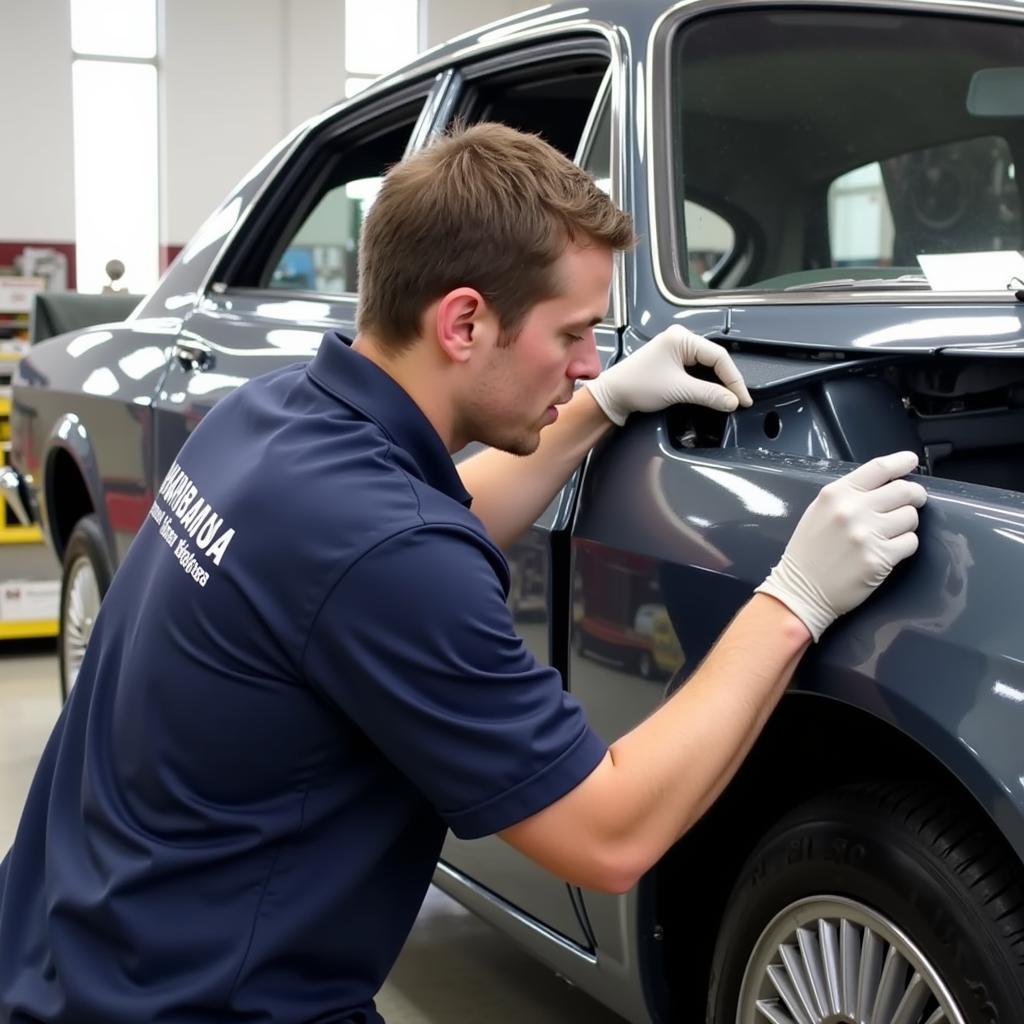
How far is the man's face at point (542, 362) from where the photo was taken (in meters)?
1.51

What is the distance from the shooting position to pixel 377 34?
13.3m

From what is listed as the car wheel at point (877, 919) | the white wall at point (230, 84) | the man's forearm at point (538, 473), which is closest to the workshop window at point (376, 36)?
the white wall at point (230, 84)

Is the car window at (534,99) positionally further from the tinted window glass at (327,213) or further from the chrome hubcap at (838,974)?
the chrome hubcap at (838,974)

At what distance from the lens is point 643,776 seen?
1.40 metres

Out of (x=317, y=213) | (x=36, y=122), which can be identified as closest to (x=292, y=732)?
(x=317, y=213)

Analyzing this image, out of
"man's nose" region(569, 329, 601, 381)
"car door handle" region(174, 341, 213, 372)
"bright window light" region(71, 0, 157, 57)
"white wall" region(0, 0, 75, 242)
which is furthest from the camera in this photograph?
"bright window light" region(71, 0, 157, 57)

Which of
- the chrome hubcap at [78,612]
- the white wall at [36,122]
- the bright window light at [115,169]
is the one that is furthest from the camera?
the bright window light at [115,169]

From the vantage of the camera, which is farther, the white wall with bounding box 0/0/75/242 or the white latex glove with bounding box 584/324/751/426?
the white wall with bounding box 0/0/75/242

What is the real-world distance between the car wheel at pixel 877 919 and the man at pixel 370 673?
17 cm

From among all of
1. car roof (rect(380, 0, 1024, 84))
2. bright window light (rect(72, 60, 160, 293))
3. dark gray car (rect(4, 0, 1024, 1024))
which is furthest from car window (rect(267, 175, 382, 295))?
bright window light (rect(72, 60, 160, 293))

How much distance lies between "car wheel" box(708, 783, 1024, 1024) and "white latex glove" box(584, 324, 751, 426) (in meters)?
0.47

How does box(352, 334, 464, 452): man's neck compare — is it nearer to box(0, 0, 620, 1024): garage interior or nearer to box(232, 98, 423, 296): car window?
box(232, 98, 423, 296): car window

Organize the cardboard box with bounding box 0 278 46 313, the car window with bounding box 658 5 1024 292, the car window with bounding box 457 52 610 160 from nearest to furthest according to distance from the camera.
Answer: the car window with bounding box 658 5 1024 292 → the car window with bounding box 457 52 610 160 → the cardboard box with bounding box 0 278 46 313

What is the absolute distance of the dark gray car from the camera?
140 cm
